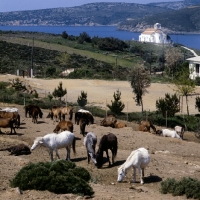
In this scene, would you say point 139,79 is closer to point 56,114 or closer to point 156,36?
point 56,114

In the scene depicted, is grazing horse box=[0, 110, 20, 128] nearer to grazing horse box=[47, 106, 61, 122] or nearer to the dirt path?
grazing horse box=[47, 106, 61, 122]

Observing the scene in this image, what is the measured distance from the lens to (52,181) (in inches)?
522

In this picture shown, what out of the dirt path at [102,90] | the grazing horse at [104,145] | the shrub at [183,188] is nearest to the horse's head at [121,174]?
the shrub at [183,188]

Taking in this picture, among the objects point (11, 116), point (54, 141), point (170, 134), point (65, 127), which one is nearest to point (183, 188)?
point (54, 141)

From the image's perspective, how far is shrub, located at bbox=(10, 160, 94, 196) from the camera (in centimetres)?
1320

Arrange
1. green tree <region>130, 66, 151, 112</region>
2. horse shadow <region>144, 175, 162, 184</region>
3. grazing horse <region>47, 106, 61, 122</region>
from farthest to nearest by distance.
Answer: green tree <region>130, 66, 151, 112</region> → grazing horse <region>47, 106, 61, 122</region> → horse shadow <region>144, 175, 162, 184</region>

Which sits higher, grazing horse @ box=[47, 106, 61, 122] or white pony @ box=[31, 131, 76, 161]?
grazing horse @ box=[47, 106, 61, 122]

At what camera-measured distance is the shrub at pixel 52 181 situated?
13.2m

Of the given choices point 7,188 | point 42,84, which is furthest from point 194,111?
point 7,188

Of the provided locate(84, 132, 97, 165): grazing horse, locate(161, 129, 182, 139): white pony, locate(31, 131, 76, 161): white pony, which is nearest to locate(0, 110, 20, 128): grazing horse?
locate(31, 131, 76, 161): white pony

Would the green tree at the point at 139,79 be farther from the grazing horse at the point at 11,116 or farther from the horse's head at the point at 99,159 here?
the horse's head at the point at 99,159

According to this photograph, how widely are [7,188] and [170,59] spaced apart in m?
67.3

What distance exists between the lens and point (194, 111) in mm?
42438

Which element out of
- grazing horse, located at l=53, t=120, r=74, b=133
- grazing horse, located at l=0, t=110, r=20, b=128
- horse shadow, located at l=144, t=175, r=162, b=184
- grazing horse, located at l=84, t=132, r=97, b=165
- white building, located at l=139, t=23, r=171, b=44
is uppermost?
white building, located at l=139, t=23, r=171, b=44
